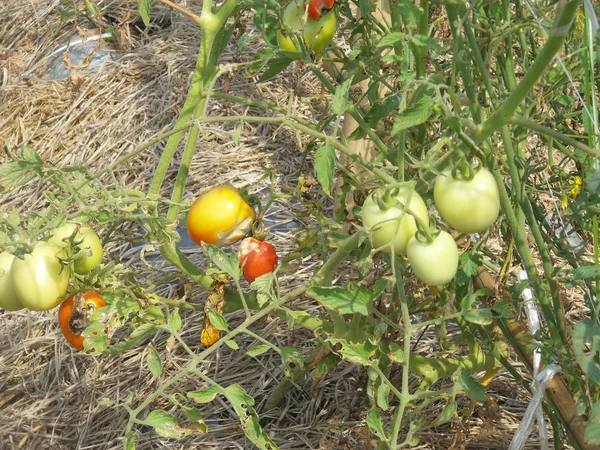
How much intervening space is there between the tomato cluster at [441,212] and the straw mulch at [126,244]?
1.24 ft

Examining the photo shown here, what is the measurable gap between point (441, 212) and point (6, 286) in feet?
1.87

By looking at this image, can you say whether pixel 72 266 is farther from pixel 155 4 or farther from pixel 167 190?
pixel 155 4

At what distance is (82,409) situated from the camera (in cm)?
154

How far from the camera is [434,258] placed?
725mm

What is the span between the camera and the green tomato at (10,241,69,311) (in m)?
0.87

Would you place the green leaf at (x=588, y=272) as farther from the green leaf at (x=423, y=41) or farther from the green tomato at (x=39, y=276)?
the green tomato at (x=39, y=276)

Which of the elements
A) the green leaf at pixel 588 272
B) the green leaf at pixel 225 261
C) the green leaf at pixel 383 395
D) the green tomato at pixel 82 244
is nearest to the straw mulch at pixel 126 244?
the green tomato at pixel 82 244

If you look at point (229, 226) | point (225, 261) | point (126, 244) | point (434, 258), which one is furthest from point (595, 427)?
point (126, 244)

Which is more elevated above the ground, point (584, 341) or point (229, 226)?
point (584, 341)

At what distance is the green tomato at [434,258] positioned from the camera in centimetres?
73

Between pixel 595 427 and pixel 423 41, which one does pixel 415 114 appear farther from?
pixel 595 427

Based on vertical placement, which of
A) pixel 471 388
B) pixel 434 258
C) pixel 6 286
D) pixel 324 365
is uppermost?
pixel 434 258

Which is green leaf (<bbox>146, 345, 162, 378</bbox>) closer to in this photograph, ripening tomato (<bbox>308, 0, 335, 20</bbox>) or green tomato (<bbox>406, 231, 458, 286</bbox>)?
green tomato (<bbox>406, 231, 458, 286</bbox>)

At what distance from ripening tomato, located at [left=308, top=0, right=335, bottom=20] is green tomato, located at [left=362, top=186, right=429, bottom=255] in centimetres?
29
